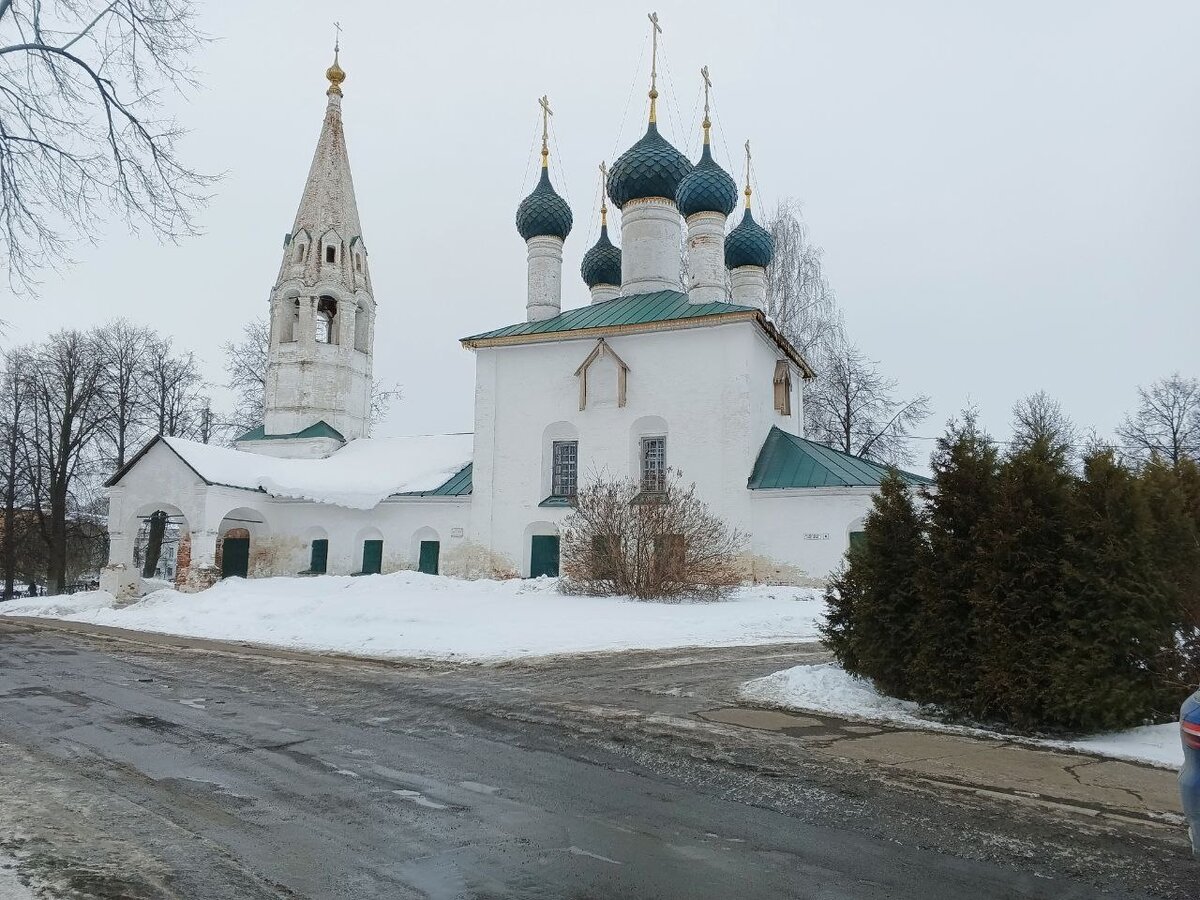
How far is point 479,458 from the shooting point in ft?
82.5

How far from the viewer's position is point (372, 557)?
A: 2634 cm

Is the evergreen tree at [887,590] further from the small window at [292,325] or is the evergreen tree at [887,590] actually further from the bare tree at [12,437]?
the bare tree at [12,437]

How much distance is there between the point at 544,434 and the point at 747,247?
978 centimetres

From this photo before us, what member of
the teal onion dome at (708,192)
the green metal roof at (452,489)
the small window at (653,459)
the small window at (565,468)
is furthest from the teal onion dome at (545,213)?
the small window at (653,459)

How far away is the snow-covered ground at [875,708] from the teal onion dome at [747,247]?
70.9 feet

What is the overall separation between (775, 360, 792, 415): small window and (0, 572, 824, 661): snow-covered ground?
673cm

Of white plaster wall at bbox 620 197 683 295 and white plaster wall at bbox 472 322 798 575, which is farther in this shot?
white plaster wall at bbox 620 197 683 295

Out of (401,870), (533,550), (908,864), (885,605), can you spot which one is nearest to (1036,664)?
(885,605)

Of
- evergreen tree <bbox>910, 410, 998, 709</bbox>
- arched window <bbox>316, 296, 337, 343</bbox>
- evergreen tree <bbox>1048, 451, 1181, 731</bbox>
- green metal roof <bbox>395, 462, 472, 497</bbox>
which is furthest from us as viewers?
arched window <bbox>316, 296, 337, 343</bbox>

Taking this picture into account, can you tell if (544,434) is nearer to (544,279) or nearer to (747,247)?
(544,279)

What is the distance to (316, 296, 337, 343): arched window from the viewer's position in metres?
30.5

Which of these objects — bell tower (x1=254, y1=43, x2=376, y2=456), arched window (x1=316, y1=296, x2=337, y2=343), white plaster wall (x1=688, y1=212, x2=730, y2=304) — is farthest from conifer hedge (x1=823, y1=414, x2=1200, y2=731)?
arched window (x1=316, y1=296, x2=337, y2=343)

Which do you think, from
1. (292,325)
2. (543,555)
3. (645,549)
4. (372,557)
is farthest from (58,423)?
(645,549)

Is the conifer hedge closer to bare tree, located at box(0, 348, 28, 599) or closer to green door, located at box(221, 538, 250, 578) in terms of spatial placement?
green door, located at box(221, 538, 250, 578)
